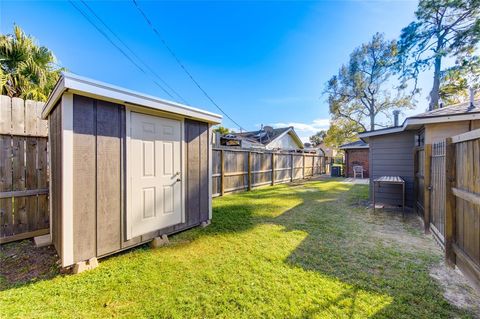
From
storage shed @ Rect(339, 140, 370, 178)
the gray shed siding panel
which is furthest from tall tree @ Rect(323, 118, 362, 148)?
the gray shed siding panel

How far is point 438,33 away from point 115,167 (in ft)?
64.7

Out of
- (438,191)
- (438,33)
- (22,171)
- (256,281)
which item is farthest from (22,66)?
(438,33)

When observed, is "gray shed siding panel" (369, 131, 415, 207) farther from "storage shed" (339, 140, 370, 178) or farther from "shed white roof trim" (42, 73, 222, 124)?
"storage shed" (339, 140, 370, 178)

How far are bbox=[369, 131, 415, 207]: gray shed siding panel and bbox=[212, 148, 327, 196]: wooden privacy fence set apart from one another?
4.71 meters

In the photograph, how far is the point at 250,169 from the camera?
29.9ft

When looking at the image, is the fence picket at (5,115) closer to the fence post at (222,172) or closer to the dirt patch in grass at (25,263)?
the dirt patch in grass at (25,263)

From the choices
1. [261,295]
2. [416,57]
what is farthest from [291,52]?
[416,57]

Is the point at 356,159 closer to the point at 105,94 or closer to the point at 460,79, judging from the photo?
the point at 460,79

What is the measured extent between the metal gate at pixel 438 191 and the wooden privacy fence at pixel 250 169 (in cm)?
584

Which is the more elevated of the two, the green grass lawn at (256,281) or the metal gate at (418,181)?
the metal gate at (418,181)

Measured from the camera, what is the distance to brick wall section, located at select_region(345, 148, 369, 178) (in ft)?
53.3

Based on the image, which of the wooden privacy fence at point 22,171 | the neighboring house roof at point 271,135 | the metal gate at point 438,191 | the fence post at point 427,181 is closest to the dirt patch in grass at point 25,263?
the wooden privacy fence at point 22,171

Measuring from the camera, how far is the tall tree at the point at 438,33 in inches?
464

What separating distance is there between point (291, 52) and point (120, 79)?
8.74 metres
